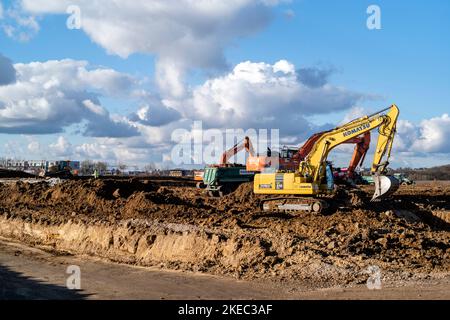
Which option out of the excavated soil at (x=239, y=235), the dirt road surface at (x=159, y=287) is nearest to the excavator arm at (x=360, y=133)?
the excavated soil at (x=239, y=235)

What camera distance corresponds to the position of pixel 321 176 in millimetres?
21109

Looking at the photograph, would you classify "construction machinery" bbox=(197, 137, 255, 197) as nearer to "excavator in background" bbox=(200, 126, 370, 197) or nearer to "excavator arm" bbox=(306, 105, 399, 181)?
"excavator in background" bbox=(200, 126, 370, 197)

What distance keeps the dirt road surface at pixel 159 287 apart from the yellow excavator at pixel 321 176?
8299 mm

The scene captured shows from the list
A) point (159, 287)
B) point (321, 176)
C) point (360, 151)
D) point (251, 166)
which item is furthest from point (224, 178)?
point (159, 287)

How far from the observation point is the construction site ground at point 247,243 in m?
11.8

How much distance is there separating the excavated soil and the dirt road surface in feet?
2.63

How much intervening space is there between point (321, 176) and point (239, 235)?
7.28 m

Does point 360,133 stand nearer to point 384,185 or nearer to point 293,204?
point 384,185

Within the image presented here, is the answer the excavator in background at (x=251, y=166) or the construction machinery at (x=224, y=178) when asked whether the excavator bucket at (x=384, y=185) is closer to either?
the excavator in background at (x=251, y=166)

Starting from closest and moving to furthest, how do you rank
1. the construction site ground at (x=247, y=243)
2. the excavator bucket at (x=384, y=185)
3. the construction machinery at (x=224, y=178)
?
the construction site ground at (x=247, y=243), the excavator bucket at (x=384, y=185), the construction machinery at (x=224, y=178)

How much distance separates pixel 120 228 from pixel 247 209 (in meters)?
6.31

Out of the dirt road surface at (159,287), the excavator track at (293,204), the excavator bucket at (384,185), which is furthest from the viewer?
the excavator bucket at (384,185)

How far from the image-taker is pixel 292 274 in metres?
12.4

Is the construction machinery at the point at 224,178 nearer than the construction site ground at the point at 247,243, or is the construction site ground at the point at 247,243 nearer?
the construction site ground at the point at 247,243
